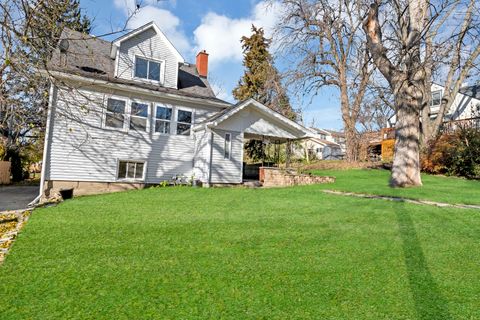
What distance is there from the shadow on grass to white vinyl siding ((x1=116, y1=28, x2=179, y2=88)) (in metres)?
12.7

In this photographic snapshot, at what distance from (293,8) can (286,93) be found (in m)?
5.52

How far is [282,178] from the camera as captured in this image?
15789 mm

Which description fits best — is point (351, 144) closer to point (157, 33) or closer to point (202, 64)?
point (202, 64)

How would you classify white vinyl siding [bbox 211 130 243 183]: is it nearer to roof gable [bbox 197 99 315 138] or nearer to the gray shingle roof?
roof gable [bbox 197 99 315 138]

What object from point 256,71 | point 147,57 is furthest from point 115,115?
point 256,71

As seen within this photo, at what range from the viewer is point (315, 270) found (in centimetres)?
371

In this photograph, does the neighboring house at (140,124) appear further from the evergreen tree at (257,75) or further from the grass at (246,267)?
the evergreen tree at (257,75)

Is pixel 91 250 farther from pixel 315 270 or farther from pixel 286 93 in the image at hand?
pixel 286 93

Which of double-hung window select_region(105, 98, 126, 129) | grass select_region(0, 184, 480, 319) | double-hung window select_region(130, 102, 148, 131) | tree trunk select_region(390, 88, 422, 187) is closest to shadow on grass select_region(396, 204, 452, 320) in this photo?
grass select_region(0, 184, 480, 319)

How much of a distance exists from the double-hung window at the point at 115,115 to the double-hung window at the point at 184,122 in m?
2.49

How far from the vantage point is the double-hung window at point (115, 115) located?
13.1 m

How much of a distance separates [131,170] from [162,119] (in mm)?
2685

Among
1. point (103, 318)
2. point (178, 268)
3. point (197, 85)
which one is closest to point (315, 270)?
point (178, 268)

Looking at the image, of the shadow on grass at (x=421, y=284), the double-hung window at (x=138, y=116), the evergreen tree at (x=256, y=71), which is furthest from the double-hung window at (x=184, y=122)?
the evergreen tree at (x=256, y=71)
